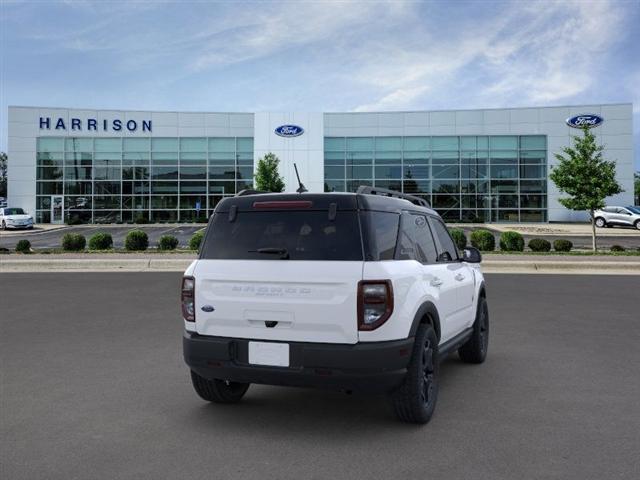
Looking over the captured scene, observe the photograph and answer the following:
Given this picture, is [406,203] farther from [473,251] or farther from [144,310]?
[144,310]

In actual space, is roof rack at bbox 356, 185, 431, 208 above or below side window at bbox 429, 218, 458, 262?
above

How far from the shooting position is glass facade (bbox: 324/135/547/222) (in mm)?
44969

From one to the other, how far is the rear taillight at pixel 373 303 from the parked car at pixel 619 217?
38.4 meters

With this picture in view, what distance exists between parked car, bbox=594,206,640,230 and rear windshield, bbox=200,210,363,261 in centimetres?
3834

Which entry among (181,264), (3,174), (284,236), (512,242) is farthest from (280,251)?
(3,174)

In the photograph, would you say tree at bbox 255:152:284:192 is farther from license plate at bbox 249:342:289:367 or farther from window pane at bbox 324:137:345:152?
license plate at bbox 249:342:289:367

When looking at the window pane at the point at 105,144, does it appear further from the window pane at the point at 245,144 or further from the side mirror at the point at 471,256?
the side mirror at the point at 471,256

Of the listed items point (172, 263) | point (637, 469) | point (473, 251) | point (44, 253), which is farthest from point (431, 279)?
point (44, 253)

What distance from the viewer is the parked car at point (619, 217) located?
3763 centimetres

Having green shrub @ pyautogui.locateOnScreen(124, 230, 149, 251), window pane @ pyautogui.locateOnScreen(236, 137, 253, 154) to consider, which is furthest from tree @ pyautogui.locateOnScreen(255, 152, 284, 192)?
green shrub @ pyautogui.locateOnScreen(124, 230, 149, 251)

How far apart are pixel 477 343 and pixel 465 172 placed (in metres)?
40.5

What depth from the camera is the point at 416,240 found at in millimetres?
4871

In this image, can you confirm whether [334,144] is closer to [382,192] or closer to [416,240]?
[382,192]

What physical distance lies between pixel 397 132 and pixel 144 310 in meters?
37.7
